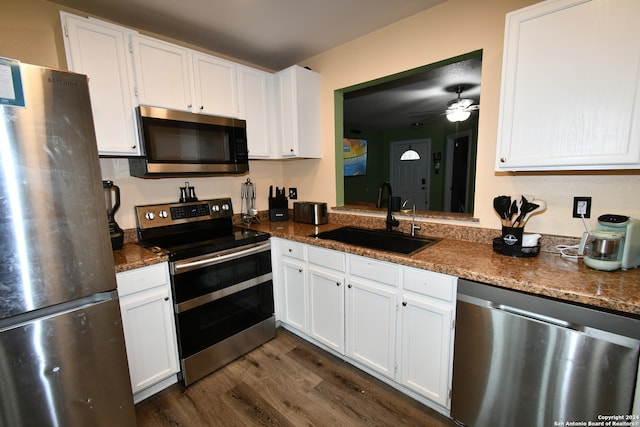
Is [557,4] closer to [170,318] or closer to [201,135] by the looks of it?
[201,135]

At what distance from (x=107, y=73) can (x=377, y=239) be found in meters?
2.07

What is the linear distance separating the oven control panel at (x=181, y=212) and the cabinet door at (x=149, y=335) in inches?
25.6

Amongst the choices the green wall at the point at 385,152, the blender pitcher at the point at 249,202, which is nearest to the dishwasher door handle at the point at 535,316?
the blender pitcher at the point at 249,202

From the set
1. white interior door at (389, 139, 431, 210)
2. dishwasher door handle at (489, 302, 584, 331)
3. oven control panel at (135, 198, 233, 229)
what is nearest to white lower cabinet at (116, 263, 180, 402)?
oven control panel at (135, 198, 233, 229)

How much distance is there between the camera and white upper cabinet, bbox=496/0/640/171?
3.70 feet

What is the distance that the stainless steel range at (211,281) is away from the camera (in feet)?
5.77

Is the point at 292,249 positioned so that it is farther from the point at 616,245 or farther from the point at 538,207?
the point at 616,245

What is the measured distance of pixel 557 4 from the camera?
1221 mm

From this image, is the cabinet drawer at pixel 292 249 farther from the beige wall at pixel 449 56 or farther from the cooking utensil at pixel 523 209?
the cooking utensil at pixel 523 209

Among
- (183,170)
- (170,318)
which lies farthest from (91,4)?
(170,318)

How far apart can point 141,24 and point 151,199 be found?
1243mm

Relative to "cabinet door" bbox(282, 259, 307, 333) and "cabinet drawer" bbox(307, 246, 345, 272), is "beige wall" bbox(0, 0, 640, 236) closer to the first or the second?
"cabinet drawer" bbox(307, 246, 345, 272)

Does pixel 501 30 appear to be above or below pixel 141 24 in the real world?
below

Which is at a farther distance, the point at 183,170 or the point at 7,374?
the point at 183,170
